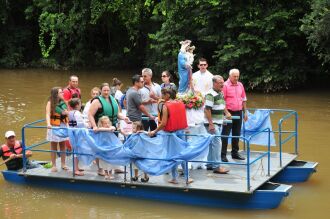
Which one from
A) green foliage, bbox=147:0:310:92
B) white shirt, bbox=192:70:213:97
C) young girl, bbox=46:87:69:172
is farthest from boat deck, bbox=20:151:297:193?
green foliage, bbox=147:0:310:92

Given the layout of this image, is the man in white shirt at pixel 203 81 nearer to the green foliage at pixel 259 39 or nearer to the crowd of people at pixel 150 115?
the crowd of people at pixel 150 115

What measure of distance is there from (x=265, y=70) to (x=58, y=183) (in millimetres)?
14108

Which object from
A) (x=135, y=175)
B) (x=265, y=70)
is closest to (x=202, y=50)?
(x=265, y=70)

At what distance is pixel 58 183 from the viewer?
12.4m

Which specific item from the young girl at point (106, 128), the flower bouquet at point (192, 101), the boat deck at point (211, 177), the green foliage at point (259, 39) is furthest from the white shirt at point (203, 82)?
the green foliage at point (259, 39)

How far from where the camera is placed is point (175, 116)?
11.1m

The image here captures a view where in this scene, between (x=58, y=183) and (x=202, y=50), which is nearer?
(x=58, y=183)

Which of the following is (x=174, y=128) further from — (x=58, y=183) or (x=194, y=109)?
(x=58, y=183)

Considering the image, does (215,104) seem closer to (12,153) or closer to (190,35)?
(12,153)

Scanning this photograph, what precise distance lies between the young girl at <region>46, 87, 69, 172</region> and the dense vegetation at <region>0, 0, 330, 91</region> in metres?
12.0

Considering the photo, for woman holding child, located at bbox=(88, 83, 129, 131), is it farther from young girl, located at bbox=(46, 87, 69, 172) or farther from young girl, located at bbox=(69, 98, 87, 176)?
young girl, located at bbox=(46, 87, 69, 172)

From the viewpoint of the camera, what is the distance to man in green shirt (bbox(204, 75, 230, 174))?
1146 cm

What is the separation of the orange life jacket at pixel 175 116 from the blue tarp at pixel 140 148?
0.17 m

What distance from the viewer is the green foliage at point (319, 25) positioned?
69.9 feet
